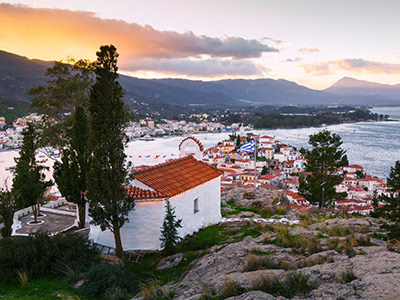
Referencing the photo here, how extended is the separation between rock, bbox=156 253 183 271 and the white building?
129 centimetres

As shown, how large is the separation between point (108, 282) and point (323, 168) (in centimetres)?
1806

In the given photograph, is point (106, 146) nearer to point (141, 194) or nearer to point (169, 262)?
point (141, 194)

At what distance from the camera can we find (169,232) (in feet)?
34.0

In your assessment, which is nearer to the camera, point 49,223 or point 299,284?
point 299,284

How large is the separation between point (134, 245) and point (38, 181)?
281 inches

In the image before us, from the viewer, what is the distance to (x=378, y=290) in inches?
191

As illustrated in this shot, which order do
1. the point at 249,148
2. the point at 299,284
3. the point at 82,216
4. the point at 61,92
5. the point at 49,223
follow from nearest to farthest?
the point at 299,284 → the point at 82,216 → the point at 49,223 → the point at 61,92 → the point at 249,148

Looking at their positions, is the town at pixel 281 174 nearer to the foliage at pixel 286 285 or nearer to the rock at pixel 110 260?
the rock at pixel 110 260

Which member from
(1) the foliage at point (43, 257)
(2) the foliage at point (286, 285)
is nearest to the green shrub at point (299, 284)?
(2) the foliage at point (286, 285)

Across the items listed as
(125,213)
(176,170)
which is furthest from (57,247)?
(176,170)

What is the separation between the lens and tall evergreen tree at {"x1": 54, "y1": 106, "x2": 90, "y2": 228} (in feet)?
44.4

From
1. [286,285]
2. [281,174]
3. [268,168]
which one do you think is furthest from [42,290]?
[268,168]

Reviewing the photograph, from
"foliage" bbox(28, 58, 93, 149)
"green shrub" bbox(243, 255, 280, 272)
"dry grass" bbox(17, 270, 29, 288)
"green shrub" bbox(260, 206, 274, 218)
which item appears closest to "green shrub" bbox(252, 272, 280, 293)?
"green shrub" bbox(243, 255, 280, 272)

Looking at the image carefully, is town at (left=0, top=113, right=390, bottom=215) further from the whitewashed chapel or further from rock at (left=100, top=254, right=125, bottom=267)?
rock at (left=100, top=254, right=125, bottom=267)
